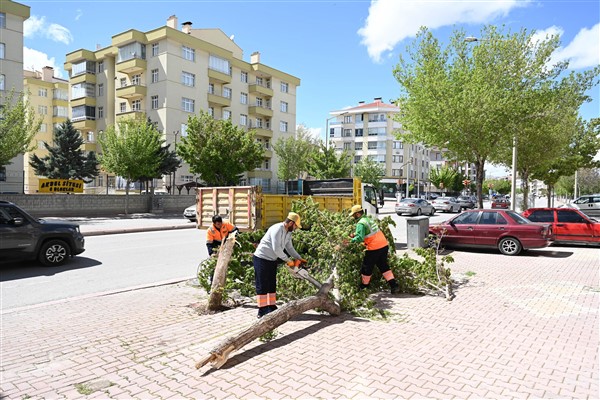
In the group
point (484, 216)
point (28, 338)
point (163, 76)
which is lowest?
point (28, 338)

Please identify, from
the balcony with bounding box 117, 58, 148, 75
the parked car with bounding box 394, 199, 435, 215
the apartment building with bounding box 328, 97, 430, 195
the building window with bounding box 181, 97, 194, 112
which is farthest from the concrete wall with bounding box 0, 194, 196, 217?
the apartment building with bounding box 328, 97, 430, 195

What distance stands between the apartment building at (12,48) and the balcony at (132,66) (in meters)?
8.91

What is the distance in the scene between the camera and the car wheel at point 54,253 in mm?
9922

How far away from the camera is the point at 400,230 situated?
21062 millimetres

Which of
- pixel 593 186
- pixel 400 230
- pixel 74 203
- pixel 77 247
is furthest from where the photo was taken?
pixel 593 186

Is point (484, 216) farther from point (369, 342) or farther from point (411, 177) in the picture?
point (411, 177)

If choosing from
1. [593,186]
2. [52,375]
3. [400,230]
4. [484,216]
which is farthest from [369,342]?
[593,186]

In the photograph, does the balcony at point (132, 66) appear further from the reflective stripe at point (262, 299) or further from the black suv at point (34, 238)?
the reflective stripe at point (262, 299)

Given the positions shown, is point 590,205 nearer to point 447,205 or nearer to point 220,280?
point 447,205

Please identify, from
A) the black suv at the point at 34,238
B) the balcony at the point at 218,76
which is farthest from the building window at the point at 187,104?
the black suv at the point at 34,238

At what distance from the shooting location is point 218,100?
4419 centimetres

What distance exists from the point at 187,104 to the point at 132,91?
5393 millimetres

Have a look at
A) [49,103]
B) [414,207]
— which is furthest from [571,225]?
[49,103]

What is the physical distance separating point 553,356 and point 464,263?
257 inches
